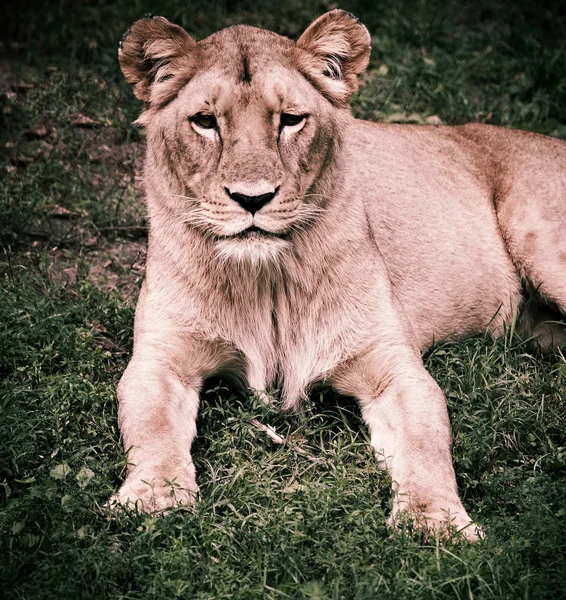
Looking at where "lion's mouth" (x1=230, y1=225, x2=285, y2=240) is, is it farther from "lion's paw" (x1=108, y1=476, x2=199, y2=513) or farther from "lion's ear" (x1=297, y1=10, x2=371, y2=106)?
"lion's paw" (x1=108, y1=476, x2=199, y2=513)

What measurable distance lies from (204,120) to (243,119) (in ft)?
0.61

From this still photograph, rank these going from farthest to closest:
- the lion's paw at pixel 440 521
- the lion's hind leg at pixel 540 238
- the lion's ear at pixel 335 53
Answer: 1. the lion's hind leg at pixel 540 238
2. the lion's ear at pixel 335 53
3. the lion's paw at pixel 440 521

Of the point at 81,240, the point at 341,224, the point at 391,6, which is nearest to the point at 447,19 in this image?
the point at 391,6

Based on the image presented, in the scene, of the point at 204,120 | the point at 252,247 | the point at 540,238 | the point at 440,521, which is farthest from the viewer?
the point at 540,238

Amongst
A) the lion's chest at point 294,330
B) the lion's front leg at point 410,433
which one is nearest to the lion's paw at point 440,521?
the lion's front leg at point 410,433

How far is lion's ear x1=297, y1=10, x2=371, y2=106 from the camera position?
385 cm

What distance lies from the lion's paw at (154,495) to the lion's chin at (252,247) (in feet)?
2.92

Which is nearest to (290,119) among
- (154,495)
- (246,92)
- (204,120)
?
(246,92)

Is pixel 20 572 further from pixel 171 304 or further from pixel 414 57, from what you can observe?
pixel 414 57

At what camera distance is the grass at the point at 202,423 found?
2.99m

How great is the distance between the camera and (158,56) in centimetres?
378

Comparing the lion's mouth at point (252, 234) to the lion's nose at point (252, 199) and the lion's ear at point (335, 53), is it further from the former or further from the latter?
the lion's ear at point (335, 53)

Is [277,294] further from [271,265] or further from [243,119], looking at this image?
[243,119]

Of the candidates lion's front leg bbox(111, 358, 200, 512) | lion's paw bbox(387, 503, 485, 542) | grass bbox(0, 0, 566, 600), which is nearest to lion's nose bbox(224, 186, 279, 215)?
lion's front leg bbox(111, 358, 200, 512)
